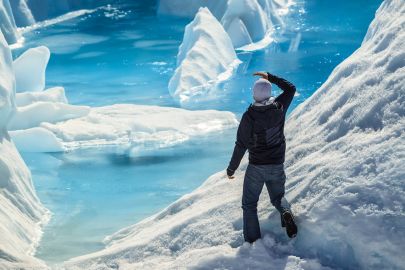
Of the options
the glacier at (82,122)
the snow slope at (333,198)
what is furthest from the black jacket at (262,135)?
the glacier at (82,122)

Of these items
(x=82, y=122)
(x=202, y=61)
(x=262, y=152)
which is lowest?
(x=202, y=61)

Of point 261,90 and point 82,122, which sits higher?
point 261,90

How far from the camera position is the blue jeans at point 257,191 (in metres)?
4.39

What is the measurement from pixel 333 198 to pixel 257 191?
499 mm

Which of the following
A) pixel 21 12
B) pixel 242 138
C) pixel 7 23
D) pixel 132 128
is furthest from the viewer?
pixel 21 12

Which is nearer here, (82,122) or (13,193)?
(13,193)

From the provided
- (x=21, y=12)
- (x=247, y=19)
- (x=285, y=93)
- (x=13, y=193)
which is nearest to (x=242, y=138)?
(x=285, y=93)

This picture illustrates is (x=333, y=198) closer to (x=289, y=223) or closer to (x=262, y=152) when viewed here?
(x=289, y=223)

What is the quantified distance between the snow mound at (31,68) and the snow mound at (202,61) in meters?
3.54

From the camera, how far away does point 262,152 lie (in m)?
4.36

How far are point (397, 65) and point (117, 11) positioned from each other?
80.7ft

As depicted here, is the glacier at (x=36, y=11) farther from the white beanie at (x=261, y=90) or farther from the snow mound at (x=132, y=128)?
the white beanie at (x=261, y=90)

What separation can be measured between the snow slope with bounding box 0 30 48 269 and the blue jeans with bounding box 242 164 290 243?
292cm

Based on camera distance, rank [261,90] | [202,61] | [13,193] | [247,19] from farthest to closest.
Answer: [247,19]
[202,61]
[13,193]
[261,90]
